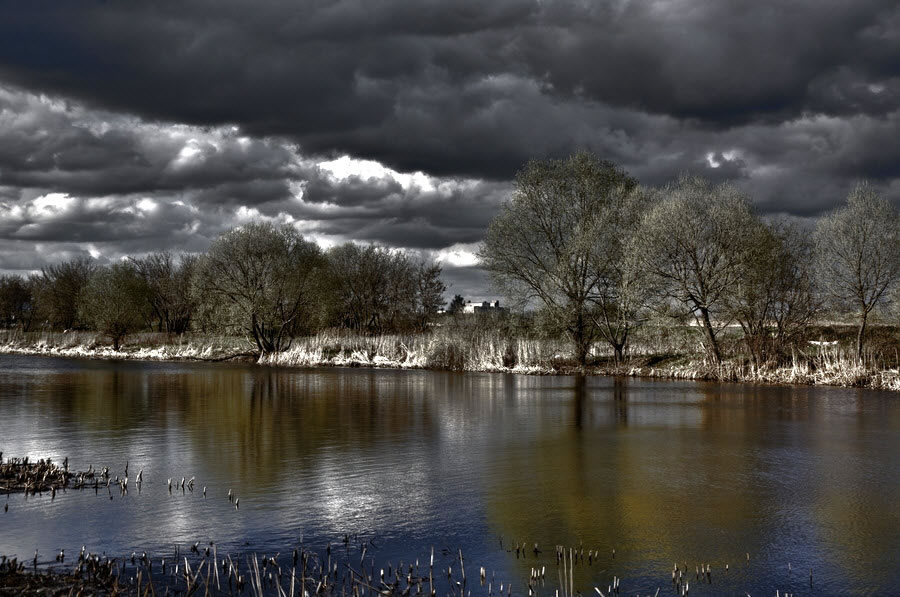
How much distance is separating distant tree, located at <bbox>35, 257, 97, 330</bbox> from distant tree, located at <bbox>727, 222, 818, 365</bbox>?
8273 centimetres

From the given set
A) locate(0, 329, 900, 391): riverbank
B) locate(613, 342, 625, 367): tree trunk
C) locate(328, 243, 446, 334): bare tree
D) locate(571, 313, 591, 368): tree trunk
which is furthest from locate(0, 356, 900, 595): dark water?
locate(328, 243, 446, 334): bare tree

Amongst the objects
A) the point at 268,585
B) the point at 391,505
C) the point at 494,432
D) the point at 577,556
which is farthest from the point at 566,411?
the point at 268,585

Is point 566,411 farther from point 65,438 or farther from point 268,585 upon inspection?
point 268,585

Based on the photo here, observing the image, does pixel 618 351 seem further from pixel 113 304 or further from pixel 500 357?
pixel 113 304

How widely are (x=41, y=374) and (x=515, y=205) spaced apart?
30.9 meters

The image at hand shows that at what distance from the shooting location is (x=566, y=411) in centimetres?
2650

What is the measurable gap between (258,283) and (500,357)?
83.4 ft

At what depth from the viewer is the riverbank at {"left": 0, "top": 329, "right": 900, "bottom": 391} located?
1454 inches

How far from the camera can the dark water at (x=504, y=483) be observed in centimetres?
957

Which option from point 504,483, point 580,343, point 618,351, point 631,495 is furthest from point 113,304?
point 631,495

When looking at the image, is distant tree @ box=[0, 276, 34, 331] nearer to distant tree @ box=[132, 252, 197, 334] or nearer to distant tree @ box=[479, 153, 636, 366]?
distant tree @ box=[132, 252, 197, 334]

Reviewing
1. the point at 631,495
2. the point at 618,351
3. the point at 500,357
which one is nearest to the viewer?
the point at 631,495

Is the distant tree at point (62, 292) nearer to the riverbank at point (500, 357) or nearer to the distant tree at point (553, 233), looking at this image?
the riverbank at point (500, 357)

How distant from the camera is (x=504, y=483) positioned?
14039 mm
